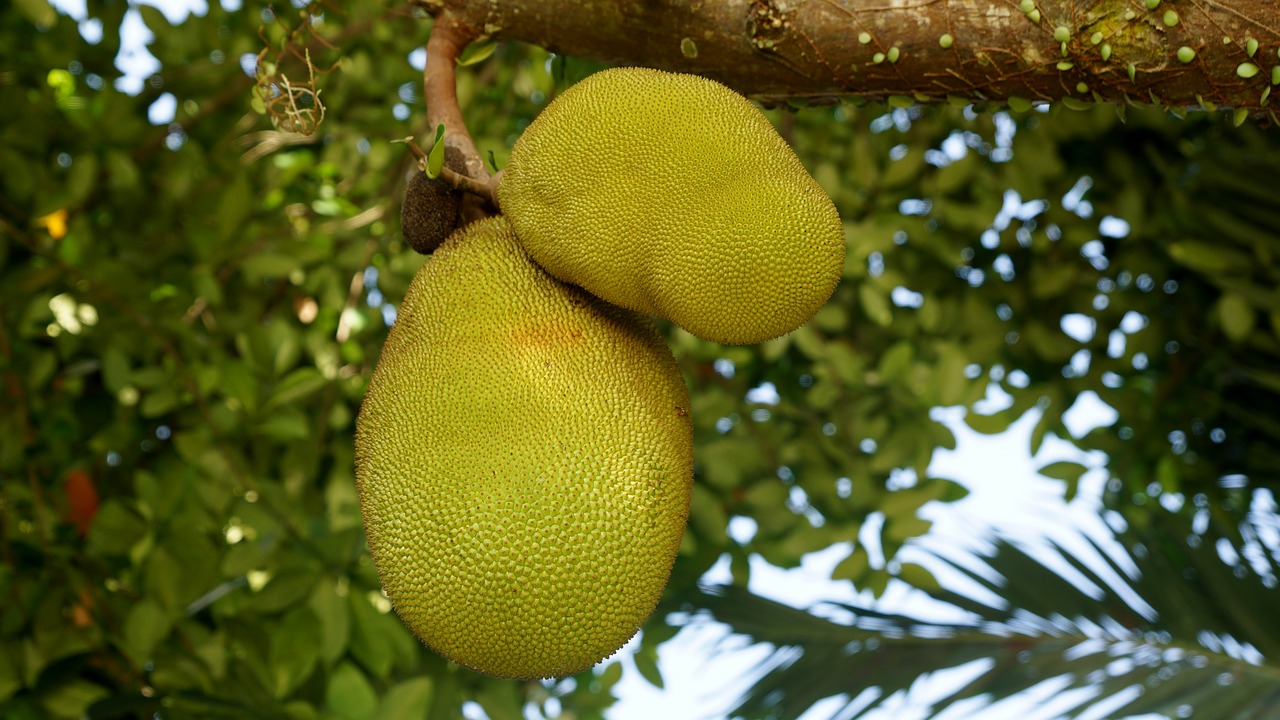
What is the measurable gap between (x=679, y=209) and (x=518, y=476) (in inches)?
8.5

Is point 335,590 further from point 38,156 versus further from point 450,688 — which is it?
point 38,156

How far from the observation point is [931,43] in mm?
839

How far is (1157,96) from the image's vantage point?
819mm

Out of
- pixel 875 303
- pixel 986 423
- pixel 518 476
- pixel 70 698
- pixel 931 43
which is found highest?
pixel 931 43

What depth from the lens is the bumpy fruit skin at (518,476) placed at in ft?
2.16

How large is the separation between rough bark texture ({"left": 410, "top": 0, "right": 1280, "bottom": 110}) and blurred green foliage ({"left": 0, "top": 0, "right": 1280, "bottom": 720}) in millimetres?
757

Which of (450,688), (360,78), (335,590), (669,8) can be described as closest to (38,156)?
(360,78)

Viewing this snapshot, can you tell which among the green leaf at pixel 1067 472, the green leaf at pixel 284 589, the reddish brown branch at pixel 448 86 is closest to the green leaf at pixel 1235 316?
the green leaf at pixel 1067 472

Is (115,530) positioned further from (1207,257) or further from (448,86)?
(1207,257)

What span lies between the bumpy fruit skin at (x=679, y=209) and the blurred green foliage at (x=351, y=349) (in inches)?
31.4

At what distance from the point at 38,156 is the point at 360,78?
0.60m

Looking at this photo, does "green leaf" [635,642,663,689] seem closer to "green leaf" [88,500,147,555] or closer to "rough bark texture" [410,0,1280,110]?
"green leaf" [88,500,147,555]

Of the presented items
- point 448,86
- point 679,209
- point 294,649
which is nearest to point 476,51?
point 448,86

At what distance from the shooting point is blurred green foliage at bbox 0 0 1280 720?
1510mm
